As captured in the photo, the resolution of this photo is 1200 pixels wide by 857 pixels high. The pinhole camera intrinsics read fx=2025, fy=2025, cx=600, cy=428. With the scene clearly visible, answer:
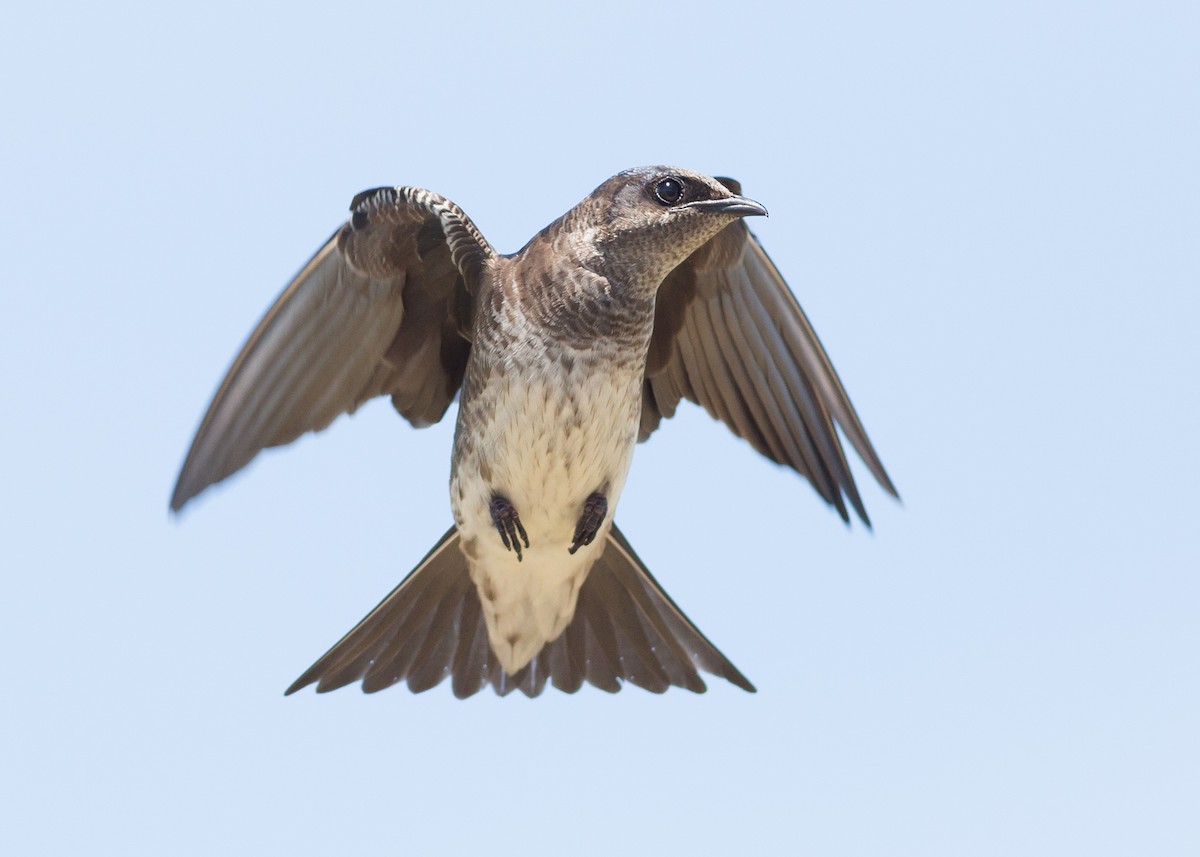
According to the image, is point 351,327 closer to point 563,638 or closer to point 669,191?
point 669,191

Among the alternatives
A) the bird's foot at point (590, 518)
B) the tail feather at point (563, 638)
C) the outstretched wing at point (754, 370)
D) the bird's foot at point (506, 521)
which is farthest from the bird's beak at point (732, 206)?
the tail feather at point (563, 638)

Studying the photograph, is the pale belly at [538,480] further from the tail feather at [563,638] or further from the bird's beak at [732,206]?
the bird's beak at [732,206]

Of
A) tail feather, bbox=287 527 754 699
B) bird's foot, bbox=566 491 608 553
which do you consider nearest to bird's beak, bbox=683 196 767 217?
bird's foot, bbox=566 491 608 553

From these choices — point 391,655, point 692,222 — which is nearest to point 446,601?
point 391,655

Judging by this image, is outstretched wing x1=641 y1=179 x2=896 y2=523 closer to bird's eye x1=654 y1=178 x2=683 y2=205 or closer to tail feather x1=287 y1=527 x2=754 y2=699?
tail feather x1=287 y1=527 x2=754 y2=699

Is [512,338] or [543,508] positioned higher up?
[512,338]

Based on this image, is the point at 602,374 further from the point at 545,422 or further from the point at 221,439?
the point at 221,439
